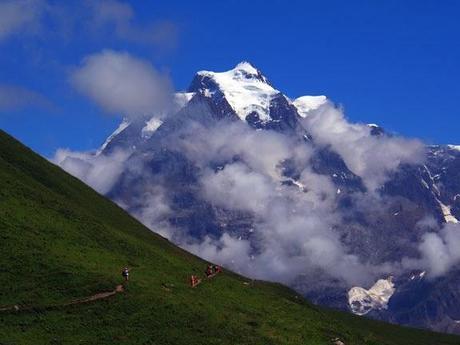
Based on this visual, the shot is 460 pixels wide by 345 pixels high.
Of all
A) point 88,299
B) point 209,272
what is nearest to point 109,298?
point 88,299

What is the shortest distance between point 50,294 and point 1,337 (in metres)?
12.0

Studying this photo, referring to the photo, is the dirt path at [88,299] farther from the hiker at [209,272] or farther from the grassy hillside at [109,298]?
the hiker at [209,272]

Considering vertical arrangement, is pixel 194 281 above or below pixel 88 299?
above

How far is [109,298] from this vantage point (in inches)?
3757

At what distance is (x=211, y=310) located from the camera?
325 ft

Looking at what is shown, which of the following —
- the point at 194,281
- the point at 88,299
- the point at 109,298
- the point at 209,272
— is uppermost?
the point at 209,272

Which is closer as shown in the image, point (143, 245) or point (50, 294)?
point (50, 294)

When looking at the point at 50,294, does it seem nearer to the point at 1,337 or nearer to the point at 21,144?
the point at 1,337

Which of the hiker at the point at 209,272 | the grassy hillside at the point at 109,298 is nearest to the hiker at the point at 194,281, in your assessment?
the grassy hillside at the point at 109,298

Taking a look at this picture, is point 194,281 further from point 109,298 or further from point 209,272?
point 109,298

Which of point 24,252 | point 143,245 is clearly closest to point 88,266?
point 24,252

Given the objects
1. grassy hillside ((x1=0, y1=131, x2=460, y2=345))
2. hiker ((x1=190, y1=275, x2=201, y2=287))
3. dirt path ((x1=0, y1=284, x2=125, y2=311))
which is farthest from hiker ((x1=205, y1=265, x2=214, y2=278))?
dirt path ((x1=0, y1=284, x2=125, y2=311))

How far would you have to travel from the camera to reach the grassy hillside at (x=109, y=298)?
294ft

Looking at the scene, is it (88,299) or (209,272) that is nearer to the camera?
(88,299)
